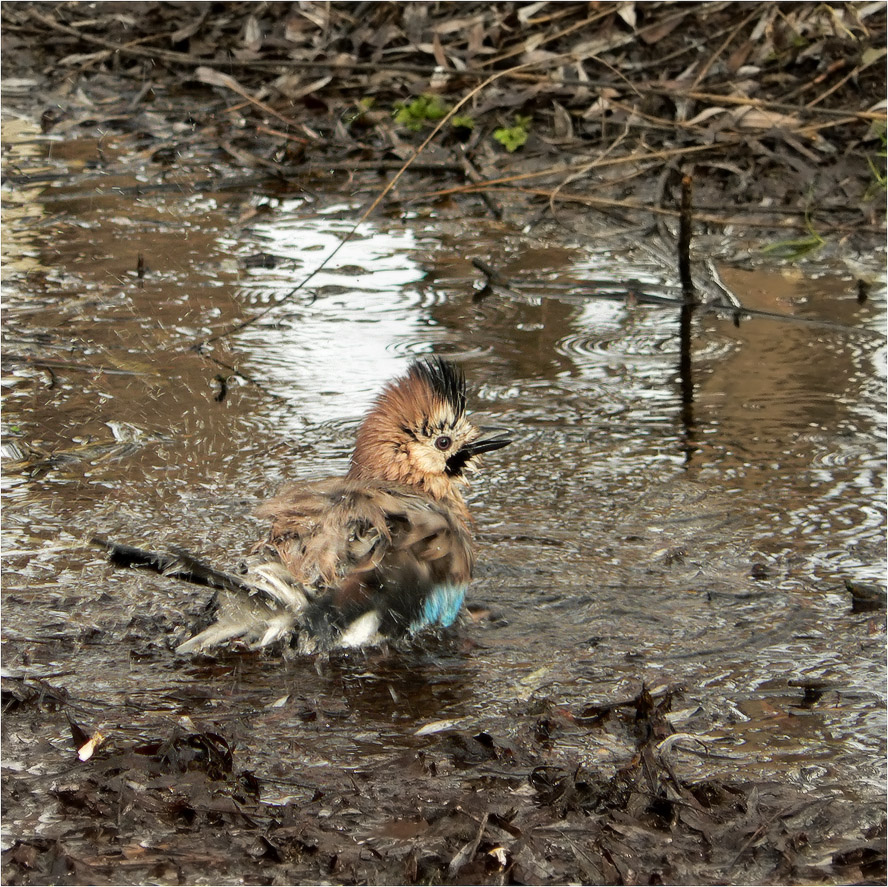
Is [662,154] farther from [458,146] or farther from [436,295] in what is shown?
[436,295]

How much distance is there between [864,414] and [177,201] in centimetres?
499

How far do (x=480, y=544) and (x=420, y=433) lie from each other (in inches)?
19.3

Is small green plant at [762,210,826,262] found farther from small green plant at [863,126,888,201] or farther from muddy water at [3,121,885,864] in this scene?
small green plant at [863,126,888,201]

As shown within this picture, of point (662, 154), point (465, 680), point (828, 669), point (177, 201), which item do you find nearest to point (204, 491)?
point (465, 680)

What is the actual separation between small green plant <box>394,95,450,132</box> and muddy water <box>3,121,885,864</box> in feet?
3.87

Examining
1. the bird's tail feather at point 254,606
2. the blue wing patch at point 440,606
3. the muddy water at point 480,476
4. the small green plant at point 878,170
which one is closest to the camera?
the muddy water at point 480,476

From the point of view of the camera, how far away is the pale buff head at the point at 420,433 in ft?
16.6

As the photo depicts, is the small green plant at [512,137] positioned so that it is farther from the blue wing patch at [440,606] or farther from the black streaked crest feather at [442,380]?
the blue wing patch at [440,606]

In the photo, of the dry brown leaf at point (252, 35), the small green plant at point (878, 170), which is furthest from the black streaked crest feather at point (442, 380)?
the dry brown leaf at point (252, 35)

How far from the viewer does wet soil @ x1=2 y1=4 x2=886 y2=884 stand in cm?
342

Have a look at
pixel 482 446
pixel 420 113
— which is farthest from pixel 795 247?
pixel 482 446

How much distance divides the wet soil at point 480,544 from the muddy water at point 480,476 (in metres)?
0.02

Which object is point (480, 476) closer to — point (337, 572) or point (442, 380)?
point (442, 380)

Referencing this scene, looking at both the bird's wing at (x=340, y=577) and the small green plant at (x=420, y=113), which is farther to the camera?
the small green plant at (x=420, y=113)
